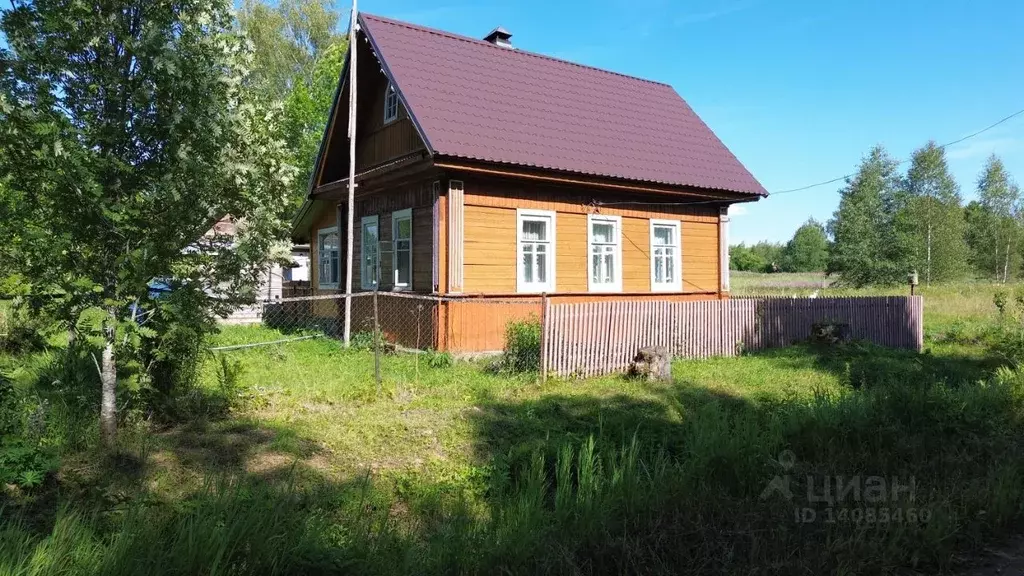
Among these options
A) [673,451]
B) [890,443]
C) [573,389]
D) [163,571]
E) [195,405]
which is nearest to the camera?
[163,571]

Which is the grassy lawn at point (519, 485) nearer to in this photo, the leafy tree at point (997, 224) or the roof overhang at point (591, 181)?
the roof overhang at point (591, 181)

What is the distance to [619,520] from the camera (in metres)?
3.84

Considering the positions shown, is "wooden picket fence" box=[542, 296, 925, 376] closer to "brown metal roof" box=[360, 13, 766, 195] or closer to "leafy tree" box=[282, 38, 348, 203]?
"brown metal roof" box=[360, 13, 766, 195]

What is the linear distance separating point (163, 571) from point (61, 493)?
6.70 feet

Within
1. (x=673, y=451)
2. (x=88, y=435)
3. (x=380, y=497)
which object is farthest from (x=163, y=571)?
(x=673, y=451)

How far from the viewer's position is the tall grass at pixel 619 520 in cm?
301

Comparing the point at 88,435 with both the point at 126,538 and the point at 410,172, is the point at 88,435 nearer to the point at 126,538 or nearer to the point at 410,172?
the point at 126,538

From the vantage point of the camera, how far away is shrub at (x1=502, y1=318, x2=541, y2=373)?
9703 millimetres

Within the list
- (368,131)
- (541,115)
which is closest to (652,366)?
(541,115)

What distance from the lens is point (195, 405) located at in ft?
20.7

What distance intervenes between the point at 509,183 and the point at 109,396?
8369 mm

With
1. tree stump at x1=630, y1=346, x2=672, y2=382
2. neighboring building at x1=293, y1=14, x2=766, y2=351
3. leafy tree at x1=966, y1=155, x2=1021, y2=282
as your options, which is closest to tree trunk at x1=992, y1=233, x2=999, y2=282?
leafy tree at x1=966, y1=155, x2=1021, y2=282

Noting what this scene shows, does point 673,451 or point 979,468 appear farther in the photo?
point 673,451

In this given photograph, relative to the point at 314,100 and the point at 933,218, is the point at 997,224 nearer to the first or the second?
the point at 933,218
